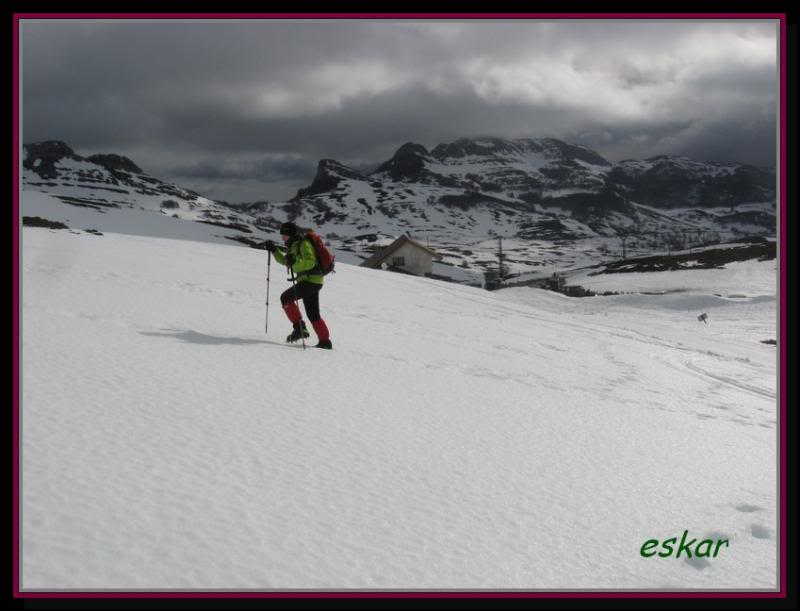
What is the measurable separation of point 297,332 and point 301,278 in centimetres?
87

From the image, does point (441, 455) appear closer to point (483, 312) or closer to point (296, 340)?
point (296, 340)

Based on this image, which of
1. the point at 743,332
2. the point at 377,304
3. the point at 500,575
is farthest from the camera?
the point at 743,332

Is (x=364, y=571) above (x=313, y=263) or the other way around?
the other way around

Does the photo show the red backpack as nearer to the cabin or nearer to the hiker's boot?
the hiker's boot

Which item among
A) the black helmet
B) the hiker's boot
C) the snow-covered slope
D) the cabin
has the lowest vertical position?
the snow-covered slope

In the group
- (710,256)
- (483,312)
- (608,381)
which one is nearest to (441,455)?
(608,381)

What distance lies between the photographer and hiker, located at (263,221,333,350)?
856 centimetres

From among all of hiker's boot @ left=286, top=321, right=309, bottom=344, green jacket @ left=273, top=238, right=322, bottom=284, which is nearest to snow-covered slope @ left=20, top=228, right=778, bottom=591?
hiker's boot @ left=286, top=321, right=309, bottom=344

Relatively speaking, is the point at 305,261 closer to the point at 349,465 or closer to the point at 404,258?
the point at 349,465

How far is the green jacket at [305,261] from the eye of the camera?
8508mm

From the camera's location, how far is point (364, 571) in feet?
9.36

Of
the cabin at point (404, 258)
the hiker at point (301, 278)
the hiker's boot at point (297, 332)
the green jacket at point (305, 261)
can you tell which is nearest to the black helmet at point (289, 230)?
the hiker at point (301, 278)

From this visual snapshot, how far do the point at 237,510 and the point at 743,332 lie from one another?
32595 mm

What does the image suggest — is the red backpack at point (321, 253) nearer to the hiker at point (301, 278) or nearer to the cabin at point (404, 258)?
the hiker at point (301, 278)
